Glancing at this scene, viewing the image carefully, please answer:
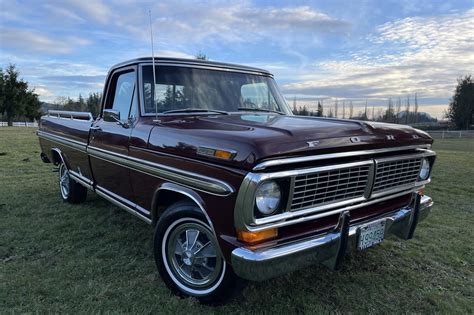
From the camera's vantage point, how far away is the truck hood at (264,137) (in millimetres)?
2551

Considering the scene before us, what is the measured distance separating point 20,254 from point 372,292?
361cm

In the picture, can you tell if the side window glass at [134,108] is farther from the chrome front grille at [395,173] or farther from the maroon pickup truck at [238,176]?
the chrome front grille at [395,173]

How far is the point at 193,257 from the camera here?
10.3ft

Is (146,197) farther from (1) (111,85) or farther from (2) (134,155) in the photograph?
(1) (111,85)

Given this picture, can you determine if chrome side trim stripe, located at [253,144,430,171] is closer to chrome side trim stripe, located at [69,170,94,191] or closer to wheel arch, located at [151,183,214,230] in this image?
wheel arch, located at [151,183,214,230]

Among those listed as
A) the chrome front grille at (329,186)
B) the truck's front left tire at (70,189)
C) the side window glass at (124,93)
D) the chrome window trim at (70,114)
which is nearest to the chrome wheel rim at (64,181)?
the truck's front left tire at (70,189)

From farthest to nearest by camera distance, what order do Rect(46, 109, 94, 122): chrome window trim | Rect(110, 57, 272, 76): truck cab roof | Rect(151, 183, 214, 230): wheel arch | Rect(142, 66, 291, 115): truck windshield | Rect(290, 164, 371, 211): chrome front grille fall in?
1. Rect(46, 109, 94, 122): chrome window trim
2. Rect(110, 57, 272, 76): truck cab roof
3. Rect(142, 66, 291, 115): truck windshield
4. Rect(151, 183, 214, 230): wheel arch
5. Rect(290, 164, 371, 211): chrome front grille

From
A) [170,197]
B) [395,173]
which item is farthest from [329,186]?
[170,197]

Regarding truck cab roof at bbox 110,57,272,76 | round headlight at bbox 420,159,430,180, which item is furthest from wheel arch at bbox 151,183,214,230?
round headlight at bbox 420,159,430,180

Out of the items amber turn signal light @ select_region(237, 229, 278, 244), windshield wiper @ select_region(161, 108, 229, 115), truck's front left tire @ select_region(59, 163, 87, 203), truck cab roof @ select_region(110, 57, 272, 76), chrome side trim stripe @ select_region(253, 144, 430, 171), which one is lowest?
truck's front left tire @ select_region(59, 163, 87, 203)

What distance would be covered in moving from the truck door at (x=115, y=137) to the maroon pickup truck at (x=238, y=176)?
25mm

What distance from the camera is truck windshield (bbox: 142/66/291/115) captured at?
155 inches

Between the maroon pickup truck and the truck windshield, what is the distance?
0.5 inches

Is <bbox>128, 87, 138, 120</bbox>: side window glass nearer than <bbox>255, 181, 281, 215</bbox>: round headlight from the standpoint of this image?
No
